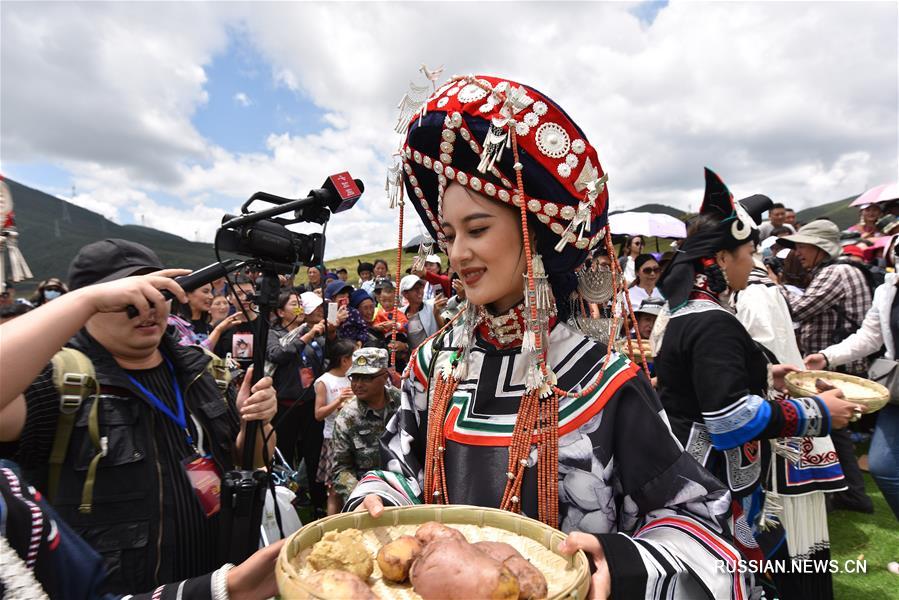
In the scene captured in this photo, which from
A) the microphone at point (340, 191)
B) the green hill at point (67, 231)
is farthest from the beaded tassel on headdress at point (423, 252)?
the green hill at point (67, 231)

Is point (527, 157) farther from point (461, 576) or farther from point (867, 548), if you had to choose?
point (867, 548)

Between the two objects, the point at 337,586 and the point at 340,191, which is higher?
the point at 340,191

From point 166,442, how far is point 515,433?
1398 millimetres

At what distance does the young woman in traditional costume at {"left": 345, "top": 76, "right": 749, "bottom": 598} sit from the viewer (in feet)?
4.65

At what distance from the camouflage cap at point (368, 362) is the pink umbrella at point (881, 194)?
6.96 m

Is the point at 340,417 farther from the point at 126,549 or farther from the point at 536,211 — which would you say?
the point at 536,211

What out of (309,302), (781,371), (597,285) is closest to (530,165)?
(597,285)

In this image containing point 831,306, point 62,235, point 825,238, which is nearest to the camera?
point 831,306

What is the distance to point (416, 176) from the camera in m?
1.82

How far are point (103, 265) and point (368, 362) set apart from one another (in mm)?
2310

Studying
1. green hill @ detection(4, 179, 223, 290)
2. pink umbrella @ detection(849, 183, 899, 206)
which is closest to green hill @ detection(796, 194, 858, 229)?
pink umbrella @ detection(849, 183, 899, 206)

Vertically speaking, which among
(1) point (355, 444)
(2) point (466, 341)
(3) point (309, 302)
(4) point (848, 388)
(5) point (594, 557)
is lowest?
(1) point (355, 444)

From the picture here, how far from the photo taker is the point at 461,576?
1.02 metres

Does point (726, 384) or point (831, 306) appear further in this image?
point (831, 306)
